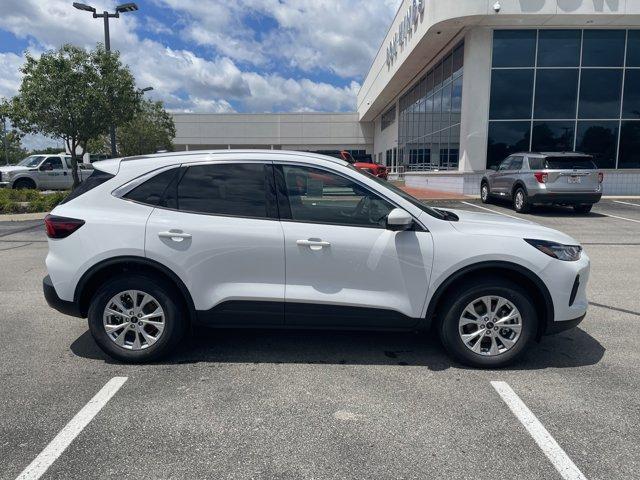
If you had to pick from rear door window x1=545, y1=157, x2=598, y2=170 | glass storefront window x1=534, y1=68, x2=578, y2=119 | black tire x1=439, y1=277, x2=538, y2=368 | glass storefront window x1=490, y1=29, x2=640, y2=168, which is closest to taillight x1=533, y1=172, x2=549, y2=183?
rear door window x1=545, y1=157, x2=598, y2=170

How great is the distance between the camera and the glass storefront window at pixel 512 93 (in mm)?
19859

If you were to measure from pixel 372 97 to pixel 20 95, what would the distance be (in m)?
29.7

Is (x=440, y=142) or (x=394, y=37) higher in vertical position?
(x=394, y=37)

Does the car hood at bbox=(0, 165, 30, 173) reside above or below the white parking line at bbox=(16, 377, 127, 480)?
above

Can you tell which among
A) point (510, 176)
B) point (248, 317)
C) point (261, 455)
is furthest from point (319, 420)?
point (510, 176)

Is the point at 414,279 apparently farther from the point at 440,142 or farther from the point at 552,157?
the point at 440,142

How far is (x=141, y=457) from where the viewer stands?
2902 mm

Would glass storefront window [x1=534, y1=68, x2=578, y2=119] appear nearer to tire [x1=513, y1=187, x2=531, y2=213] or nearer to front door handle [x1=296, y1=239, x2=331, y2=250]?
tire [x1=513, y1=187, x2=531, y2=213]

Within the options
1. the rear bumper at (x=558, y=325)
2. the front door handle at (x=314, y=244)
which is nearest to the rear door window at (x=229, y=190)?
the front door handle at (x=314, y=244)

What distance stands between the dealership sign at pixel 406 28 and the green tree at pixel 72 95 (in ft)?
39.5

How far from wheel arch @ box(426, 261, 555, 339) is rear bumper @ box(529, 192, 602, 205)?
35.5 feet

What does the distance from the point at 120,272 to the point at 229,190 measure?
1.11 metres

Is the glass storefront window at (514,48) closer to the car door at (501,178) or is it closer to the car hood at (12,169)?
the car door at (501,178)

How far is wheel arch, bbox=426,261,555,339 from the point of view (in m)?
3.92
